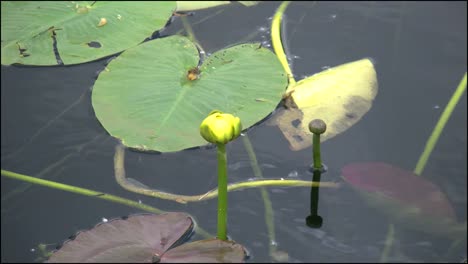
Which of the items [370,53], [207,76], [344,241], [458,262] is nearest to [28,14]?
[207,76]

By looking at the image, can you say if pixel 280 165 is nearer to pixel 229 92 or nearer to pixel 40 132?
pixel 229 92

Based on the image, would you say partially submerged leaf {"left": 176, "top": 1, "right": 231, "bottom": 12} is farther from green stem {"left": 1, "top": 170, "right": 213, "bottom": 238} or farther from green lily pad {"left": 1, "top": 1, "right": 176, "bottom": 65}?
green stem {"left": 1, "top": 170, "right": 213, "bottom": 238}

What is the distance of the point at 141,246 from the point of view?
1.26 metres

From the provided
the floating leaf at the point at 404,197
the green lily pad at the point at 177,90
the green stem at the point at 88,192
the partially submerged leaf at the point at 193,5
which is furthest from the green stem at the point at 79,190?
the partially submerged leaf at the point at 193,5

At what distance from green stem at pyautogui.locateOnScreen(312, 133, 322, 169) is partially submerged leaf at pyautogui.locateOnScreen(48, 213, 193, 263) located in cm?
36

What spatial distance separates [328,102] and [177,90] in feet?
1.36

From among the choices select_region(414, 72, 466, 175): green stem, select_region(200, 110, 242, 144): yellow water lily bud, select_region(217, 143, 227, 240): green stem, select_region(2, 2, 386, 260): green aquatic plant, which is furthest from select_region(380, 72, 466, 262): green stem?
select_region(200, 110, 242, 144): yellow water lily bud

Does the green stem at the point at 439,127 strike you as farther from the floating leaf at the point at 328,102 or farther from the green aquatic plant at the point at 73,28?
the green aquatic plant at the point at 73,28

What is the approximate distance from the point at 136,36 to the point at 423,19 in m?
0.94

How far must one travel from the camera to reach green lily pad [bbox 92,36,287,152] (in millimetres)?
1645

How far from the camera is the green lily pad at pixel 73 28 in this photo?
1924mm

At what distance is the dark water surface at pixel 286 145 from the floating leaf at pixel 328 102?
29mm

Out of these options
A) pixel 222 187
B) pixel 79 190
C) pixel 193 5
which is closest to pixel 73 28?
pixel 193 5

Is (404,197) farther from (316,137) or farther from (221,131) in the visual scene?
(221,131)
